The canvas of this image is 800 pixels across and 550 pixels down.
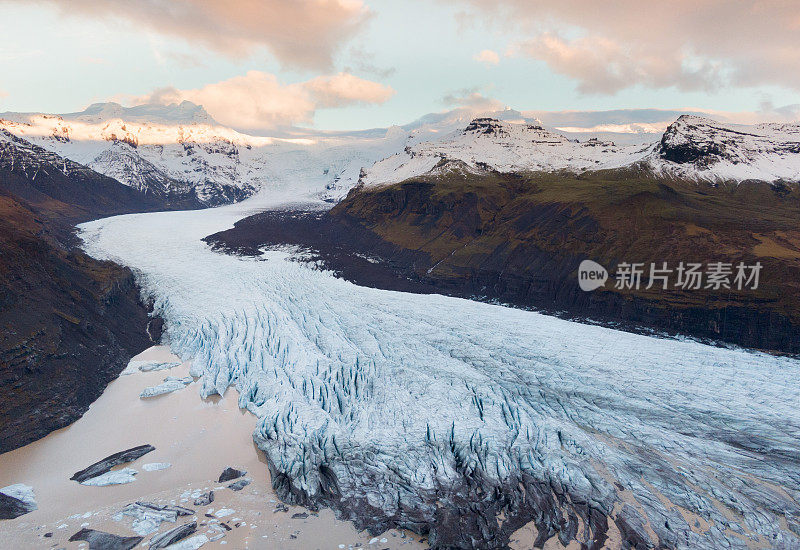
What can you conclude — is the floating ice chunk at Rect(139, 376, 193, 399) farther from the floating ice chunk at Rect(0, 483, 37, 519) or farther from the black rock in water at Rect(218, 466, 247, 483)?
the black rock in water at Rect(218, 466, 247, 483)

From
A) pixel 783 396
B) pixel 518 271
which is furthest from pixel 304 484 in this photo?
pixel 518 271

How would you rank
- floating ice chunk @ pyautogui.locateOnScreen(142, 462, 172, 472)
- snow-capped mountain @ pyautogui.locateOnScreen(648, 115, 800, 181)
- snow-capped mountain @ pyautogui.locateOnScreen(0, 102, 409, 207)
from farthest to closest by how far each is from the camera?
snow-capped mountain @ pyautogui.locateOnScreen(0, 102, 409, 207)
snow-capped mountain @ pyautogui.locateOnScreen(648, 115, 800, 181)
floating ice chunk @ pyautogui.locateOnScreen(142, 462, 172, 472)

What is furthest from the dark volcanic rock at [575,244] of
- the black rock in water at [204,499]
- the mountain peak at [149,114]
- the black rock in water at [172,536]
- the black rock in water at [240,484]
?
the mountain peak at [149,114]

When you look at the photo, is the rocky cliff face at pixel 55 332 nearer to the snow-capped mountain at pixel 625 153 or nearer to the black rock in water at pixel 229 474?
the black rock in water at pixel 229 474

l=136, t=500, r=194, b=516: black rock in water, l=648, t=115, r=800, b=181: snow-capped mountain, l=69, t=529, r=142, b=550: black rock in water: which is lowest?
l=69, t=529, r=142, b=550: black rock in water

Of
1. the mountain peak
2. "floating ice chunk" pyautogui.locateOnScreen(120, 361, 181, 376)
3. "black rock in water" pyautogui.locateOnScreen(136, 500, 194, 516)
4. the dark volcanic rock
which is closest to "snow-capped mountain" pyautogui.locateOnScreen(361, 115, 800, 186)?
the dark volcanic rock

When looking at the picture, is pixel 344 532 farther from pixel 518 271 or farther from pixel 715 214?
pixel 715 214

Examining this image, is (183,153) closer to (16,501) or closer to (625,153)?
(625,153)
